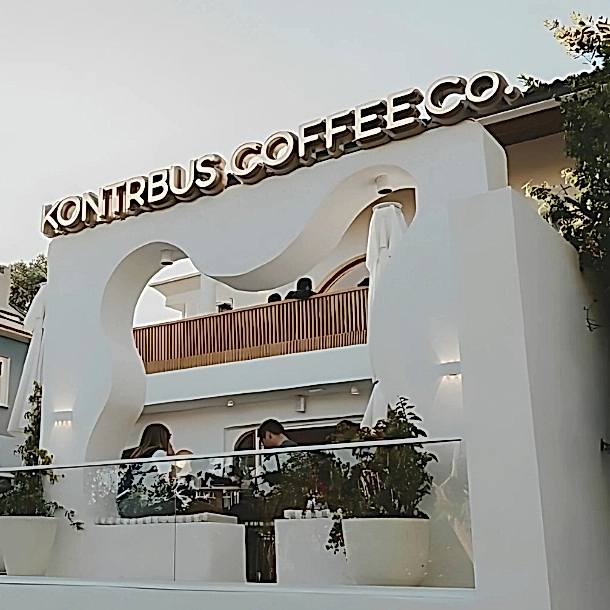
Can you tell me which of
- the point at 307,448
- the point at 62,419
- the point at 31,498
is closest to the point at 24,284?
the point at 62,419

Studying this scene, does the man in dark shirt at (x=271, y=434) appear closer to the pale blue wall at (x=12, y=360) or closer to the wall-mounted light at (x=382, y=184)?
the wall-mounted light at (x=382, y=184)

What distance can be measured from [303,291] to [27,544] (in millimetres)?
7900

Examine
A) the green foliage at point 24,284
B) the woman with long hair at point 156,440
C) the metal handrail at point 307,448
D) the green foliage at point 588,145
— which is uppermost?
the green foliage at point 24,284

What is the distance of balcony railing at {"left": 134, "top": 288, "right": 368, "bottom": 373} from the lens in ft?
47.6

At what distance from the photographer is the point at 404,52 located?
44.0 ft

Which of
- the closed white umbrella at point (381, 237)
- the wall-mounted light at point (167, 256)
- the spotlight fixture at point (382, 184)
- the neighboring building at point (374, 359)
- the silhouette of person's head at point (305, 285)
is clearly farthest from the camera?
the silhouette of person's head at point (305, 285)

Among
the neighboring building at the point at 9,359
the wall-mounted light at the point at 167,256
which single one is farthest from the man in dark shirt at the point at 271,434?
the neighboring building at the point at 9,359

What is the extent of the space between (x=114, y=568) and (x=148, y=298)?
1780cm

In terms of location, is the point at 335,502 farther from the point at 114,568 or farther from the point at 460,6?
the point at 460,6

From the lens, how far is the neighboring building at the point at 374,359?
6355 mm

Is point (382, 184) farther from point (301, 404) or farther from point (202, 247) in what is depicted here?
point (301, 404)

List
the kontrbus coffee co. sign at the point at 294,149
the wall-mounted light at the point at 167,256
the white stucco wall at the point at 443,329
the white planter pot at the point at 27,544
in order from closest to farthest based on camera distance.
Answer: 1. the white stucco wall at the point at 443,329
2. the white planter pot at the point at 27,544
3. the kontrbus coffee co. sign at the point at 294,149
4. the wall-mounted light at the point at 167,256

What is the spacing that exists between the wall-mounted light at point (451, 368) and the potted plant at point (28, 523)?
12.3ft

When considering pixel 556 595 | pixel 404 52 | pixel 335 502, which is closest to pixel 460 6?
pixel 404 52
